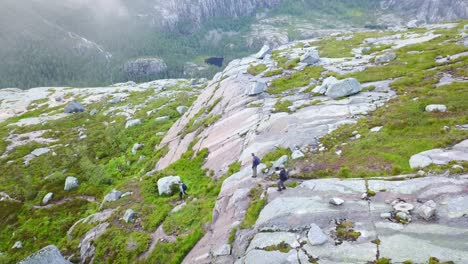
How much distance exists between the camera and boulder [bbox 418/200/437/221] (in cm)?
1719

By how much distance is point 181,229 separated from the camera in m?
27.9

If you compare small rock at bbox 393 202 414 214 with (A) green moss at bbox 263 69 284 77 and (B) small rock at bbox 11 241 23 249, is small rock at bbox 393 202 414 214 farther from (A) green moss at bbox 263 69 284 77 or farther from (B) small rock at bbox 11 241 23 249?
(B) small rock at bbox 11 241 23 249

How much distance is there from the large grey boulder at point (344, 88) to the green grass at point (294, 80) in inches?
344

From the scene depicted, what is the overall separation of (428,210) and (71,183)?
54644 mm

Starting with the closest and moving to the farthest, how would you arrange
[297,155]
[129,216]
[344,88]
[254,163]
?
[254,163]
[297,155]
[129,216]
[344,88]

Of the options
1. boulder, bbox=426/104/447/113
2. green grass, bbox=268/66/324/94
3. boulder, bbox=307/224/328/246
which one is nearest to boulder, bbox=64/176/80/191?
green grass, bbox=268/66/324/94

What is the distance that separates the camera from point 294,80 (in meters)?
52.4

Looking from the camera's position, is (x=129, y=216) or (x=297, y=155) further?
(x=129, y=216)

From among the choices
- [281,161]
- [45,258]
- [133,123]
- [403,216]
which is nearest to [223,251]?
[281,161]

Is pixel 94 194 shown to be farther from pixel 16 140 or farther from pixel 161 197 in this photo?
pixel 16 140

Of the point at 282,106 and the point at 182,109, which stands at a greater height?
the point at 282,106

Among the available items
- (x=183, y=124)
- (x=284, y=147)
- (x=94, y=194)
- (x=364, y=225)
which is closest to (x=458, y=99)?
(x=284, y=147)

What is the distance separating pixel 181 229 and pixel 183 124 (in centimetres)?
3228

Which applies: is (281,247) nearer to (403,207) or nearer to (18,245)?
(403,207)
